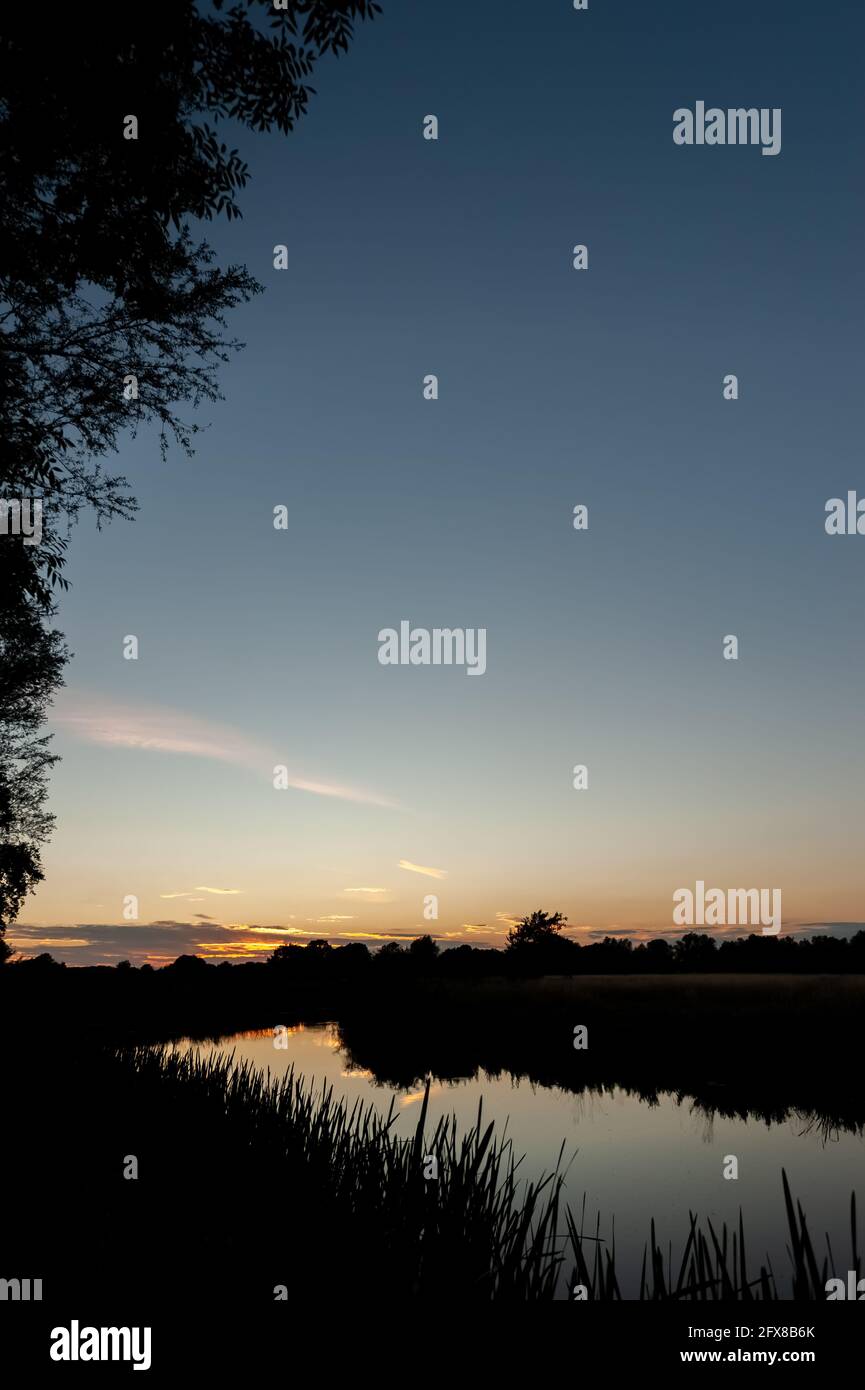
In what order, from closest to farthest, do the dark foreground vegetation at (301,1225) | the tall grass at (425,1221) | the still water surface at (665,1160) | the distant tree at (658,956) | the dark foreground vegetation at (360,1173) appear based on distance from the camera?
the tall grass at (425,1221) → the dark foreground vegetation at (301,1225) → the dark foreground vegetation at (360,1173) → the still water surface at (665,1160) → the distant tree at (658,956)

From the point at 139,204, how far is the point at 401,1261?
35.8 feet

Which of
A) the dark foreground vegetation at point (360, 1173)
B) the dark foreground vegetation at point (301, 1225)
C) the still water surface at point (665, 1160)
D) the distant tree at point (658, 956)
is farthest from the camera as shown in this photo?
the distant tree at point (658, 956)

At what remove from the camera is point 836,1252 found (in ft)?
36.6

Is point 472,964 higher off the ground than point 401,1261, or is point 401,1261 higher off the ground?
point 401,1261

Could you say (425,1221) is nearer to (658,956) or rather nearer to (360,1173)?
(360,1173)

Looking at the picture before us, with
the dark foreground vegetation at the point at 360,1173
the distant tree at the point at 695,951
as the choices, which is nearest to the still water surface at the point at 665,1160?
the dark foreground vegetation at the point at 360,1173

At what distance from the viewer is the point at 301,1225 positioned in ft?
20.3

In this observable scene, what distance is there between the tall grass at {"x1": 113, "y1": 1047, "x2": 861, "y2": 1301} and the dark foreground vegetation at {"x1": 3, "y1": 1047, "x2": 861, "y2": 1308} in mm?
19

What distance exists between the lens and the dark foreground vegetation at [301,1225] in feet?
16.4

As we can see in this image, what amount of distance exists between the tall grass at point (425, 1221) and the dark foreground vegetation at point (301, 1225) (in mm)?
19

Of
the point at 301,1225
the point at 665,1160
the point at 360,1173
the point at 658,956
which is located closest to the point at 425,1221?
the point at 301,1225

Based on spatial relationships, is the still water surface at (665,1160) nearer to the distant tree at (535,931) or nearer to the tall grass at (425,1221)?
the tall grass at (425,1221)
